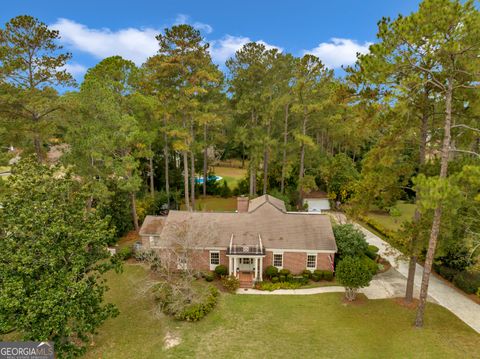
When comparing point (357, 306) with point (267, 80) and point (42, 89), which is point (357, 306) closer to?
point (267, 80)

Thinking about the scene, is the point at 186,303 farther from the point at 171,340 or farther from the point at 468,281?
the point at 468,281

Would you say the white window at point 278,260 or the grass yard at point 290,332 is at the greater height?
the white window at point 278,260

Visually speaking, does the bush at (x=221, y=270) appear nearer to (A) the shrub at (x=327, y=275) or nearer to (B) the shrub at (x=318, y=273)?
(B) the shrub at (x=318, y=273)

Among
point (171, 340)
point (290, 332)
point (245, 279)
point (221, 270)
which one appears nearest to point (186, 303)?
point (171, 340)

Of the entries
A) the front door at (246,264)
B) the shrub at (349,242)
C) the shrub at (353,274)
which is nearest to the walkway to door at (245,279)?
the front door at (246,264)

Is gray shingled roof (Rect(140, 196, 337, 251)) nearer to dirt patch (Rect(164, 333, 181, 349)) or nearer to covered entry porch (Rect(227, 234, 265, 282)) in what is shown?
covered entry porch (Rect(227, 234, 265, 282))

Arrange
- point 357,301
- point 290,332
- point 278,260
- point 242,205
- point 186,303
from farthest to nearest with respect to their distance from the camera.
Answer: point 242,205 → point 278,260 → point 357,301 → point 186,303 → point 290,332
